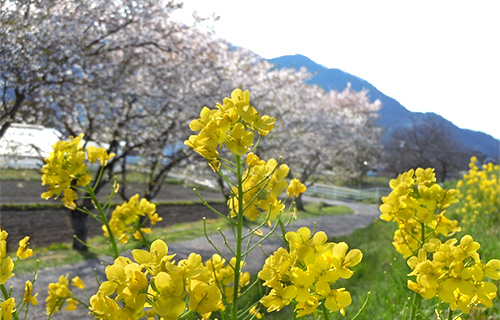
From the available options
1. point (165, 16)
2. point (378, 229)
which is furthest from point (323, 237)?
point (378, 229)

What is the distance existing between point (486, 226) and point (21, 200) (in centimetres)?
963

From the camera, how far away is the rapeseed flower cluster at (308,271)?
2.80ft

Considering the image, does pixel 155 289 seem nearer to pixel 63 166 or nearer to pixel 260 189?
pixel 260 189

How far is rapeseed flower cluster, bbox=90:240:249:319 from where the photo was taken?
2.45 feet

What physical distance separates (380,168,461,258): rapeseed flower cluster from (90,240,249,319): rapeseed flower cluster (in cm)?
80

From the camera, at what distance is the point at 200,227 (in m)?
9.40

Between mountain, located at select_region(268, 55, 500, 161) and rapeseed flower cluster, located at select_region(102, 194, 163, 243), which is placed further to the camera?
mountain, located at select_region(268, 55, 500, 161)

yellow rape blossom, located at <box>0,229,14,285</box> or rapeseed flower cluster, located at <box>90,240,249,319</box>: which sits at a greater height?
rapeseed flower cluster, located at <box>90,240,249,319</box>

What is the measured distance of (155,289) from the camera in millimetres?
796

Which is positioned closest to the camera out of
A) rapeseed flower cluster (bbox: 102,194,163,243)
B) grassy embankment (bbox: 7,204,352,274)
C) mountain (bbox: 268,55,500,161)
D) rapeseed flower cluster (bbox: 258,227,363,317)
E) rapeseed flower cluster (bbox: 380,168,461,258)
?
rapeseed flower cluster (bbox: 258,227,363,317)

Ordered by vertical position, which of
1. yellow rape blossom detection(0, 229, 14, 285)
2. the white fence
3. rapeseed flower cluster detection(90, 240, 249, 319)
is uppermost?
rapeseed flower cluster detection(90, 240, 249, 319)

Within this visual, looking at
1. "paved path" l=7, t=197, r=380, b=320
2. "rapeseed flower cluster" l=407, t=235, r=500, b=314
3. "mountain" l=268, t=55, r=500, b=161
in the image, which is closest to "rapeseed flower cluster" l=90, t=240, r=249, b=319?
"rapeseed flower cluster" l=407, t=235, r=500, b=314

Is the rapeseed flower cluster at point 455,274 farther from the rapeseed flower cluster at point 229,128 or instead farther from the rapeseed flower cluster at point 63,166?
the rapeseed flower cluster at point 63,166

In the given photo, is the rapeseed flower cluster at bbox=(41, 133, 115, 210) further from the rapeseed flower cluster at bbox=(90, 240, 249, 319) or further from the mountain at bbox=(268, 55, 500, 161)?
the mountain at bbox=(268, 55, 500, 161)
